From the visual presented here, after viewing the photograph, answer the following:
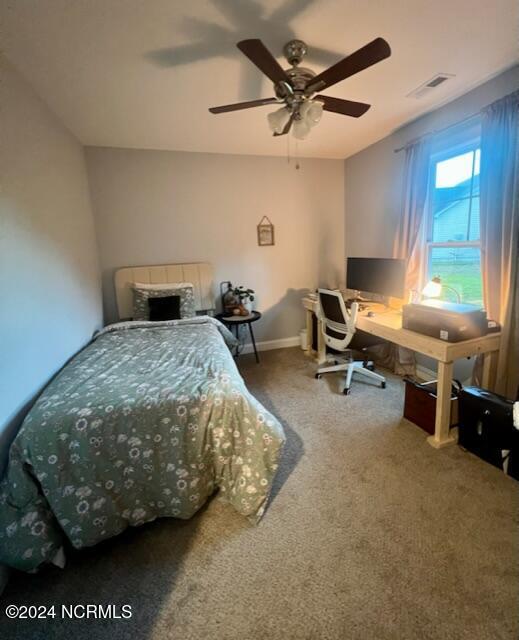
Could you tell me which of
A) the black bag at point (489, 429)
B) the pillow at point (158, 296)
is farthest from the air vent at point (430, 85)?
the pillow at point (158, 296)

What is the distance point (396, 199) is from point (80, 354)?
3.21 m

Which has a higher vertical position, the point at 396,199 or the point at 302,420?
the point at 396,199

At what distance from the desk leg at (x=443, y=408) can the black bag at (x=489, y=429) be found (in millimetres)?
72

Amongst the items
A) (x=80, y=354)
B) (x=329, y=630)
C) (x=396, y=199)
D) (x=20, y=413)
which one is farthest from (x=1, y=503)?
(x=396, y=199)

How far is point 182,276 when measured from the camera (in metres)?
3.43

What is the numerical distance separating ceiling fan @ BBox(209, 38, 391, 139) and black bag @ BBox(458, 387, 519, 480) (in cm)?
190

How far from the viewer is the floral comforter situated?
1262mm

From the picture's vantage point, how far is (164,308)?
3.04 m

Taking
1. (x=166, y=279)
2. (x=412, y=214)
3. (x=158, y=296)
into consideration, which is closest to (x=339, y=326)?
(x=412, y=214)

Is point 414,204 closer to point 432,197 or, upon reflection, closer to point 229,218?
point 432,197

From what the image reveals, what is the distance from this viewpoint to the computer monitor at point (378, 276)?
8.97 ft

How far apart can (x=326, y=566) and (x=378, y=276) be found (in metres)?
2.42

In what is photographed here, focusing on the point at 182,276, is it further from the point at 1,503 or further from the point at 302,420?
the point at 1,503

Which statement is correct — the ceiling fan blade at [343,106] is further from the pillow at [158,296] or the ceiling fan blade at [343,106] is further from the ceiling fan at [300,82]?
the pillow at [158,296]
